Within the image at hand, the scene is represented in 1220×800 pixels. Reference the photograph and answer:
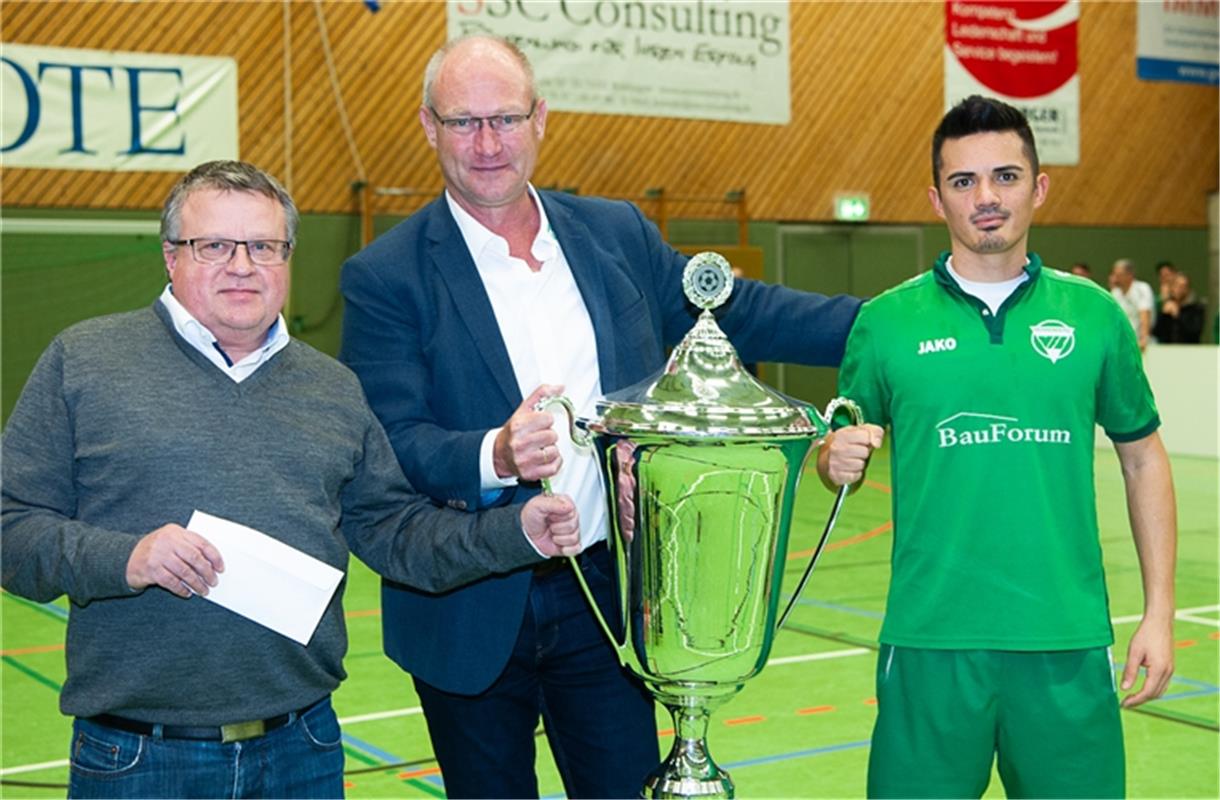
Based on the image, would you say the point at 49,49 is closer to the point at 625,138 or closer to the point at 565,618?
the point at 625,138

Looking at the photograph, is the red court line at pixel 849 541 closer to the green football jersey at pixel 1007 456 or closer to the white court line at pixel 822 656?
the white court line at pixel 822 656

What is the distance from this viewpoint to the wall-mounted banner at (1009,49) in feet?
50.7

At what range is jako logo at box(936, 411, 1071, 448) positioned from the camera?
2453mm

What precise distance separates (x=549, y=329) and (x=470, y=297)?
0.49ft

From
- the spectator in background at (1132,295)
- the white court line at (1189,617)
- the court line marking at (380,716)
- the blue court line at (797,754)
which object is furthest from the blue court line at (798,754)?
the spectator in background at (1132,295)

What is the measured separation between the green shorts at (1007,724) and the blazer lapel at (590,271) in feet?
2.54

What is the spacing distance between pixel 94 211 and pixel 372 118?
8.71 ft

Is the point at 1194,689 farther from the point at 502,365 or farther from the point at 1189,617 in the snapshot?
the point at 502,365

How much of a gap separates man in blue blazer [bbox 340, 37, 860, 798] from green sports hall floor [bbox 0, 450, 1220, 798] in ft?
6.32

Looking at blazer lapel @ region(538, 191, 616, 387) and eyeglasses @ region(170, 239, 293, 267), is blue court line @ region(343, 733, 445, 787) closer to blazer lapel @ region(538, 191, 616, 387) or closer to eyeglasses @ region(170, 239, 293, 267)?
blazer lapel @ region(538, 191, 616, 387)

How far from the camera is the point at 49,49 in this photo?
436 inches

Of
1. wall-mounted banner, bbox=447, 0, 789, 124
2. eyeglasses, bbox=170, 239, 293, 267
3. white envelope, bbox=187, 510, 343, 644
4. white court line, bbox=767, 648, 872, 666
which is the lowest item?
white court line, bbox=767, 648, 872, 666

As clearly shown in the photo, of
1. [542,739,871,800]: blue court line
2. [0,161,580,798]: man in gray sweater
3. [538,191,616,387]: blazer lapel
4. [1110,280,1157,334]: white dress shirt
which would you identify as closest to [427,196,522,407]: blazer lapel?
[538,191,616,387]: blazer lapel

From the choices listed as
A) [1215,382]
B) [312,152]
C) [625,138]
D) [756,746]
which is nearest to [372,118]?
[312,152]
